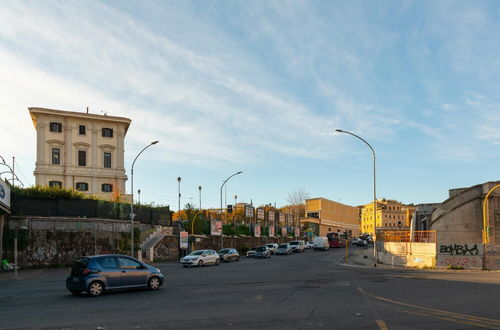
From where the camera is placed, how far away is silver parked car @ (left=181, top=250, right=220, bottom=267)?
3509cm

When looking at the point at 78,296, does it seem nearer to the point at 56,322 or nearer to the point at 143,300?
the point at 143,300

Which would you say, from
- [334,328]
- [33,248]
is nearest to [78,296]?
[334,328]

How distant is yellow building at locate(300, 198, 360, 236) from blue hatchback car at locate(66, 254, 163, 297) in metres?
90.6

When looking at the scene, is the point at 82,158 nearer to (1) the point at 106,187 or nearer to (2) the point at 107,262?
(1) the point at 106,187

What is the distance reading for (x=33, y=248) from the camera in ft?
116

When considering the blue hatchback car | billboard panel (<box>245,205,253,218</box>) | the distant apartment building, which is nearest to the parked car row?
the blue hatchback car

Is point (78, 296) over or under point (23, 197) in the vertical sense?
under

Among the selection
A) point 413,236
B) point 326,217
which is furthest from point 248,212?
point 326,217

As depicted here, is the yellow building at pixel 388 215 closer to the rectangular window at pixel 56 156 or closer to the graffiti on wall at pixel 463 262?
the rectangular window at pixel 56 156

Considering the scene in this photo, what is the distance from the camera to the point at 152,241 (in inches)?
1820

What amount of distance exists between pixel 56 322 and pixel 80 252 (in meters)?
29.2

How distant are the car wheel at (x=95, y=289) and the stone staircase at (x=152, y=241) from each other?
28248 mm

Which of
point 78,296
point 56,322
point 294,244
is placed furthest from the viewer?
point 294,244

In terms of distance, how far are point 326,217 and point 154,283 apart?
4186 inches
